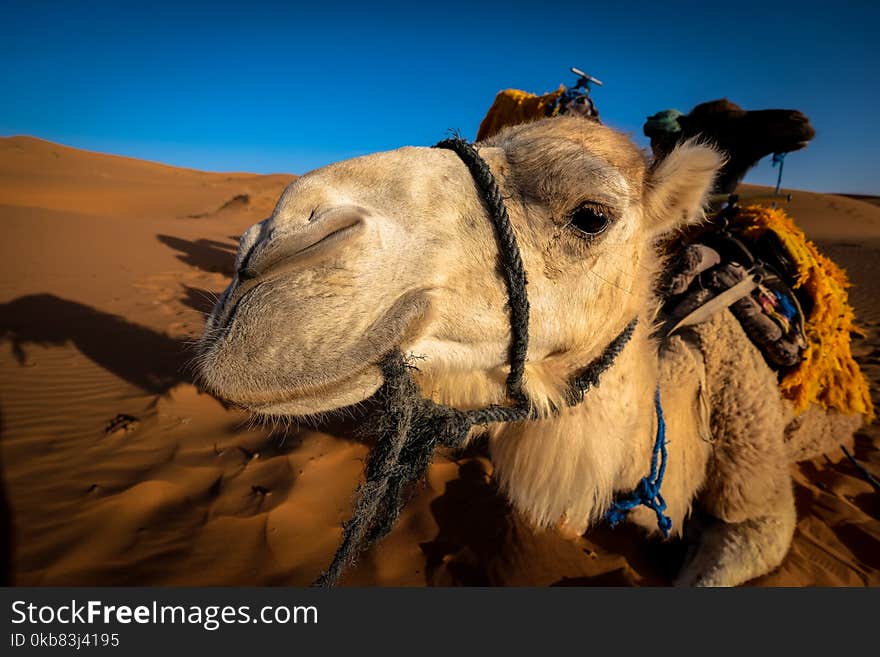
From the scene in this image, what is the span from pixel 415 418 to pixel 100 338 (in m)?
6.17

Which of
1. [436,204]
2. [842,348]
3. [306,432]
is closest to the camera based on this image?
[436,204]

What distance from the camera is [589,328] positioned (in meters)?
1.46

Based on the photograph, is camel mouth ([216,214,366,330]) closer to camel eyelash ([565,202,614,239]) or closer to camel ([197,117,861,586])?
camel ([197,117,861,586])

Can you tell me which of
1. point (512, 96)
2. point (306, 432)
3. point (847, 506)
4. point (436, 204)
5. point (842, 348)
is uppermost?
point (512, 96)

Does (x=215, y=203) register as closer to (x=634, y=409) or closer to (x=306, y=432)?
(x=306, y=432)

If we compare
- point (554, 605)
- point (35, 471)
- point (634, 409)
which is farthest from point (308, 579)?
point (35, 471)

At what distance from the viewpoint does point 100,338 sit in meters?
5.61

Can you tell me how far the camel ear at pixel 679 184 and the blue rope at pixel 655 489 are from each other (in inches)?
30.8

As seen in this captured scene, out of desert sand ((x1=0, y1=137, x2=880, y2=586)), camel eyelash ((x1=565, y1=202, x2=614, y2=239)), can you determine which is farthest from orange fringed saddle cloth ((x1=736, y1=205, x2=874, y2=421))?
camel eyelash ((x1=565, y1=202, x2=614, y2=239))

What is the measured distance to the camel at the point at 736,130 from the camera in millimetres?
2836

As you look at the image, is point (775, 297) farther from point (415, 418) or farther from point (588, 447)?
point (415, 418)

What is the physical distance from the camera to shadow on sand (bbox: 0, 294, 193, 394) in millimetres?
4766

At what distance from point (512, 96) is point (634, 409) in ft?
15.2

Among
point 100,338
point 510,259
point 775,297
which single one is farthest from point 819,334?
point 100,338
